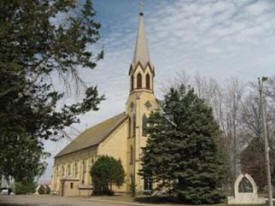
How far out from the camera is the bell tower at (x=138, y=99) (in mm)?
59250

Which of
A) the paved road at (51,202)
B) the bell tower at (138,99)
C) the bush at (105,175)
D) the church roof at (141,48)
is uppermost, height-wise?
the church roof at (141,48)

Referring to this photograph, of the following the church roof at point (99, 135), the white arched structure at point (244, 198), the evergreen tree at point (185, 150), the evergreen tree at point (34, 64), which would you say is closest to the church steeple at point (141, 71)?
the church roof at point (99, 135)

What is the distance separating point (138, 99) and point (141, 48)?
8677 millimetres

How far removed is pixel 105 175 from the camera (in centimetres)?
5616

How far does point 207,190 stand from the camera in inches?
1430

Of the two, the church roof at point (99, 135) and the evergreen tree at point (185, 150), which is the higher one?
the church roof at point (99, 135)

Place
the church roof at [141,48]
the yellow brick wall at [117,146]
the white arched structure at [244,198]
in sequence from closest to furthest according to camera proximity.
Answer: the white arched structure at [244,198], the church roof at [141,48], the yellow brick wall at [117,146]

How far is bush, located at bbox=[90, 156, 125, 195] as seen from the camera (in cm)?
5616

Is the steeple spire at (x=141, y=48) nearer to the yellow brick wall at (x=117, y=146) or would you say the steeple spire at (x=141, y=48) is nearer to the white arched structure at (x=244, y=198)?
the yellow brick wall at (x=117, y=146)

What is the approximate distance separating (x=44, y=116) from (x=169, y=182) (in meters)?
22.9

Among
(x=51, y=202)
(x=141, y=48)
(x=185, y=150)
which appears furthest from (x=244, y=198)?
(x=141, y=48)

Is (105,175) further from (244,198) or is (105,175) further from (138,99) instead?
(244,198)

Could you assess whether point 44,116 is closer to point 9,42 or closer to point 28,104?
point 28,104

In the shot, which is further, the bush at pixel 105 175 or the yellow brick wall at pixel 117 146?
the yellow brick wall at pixel 117 146
